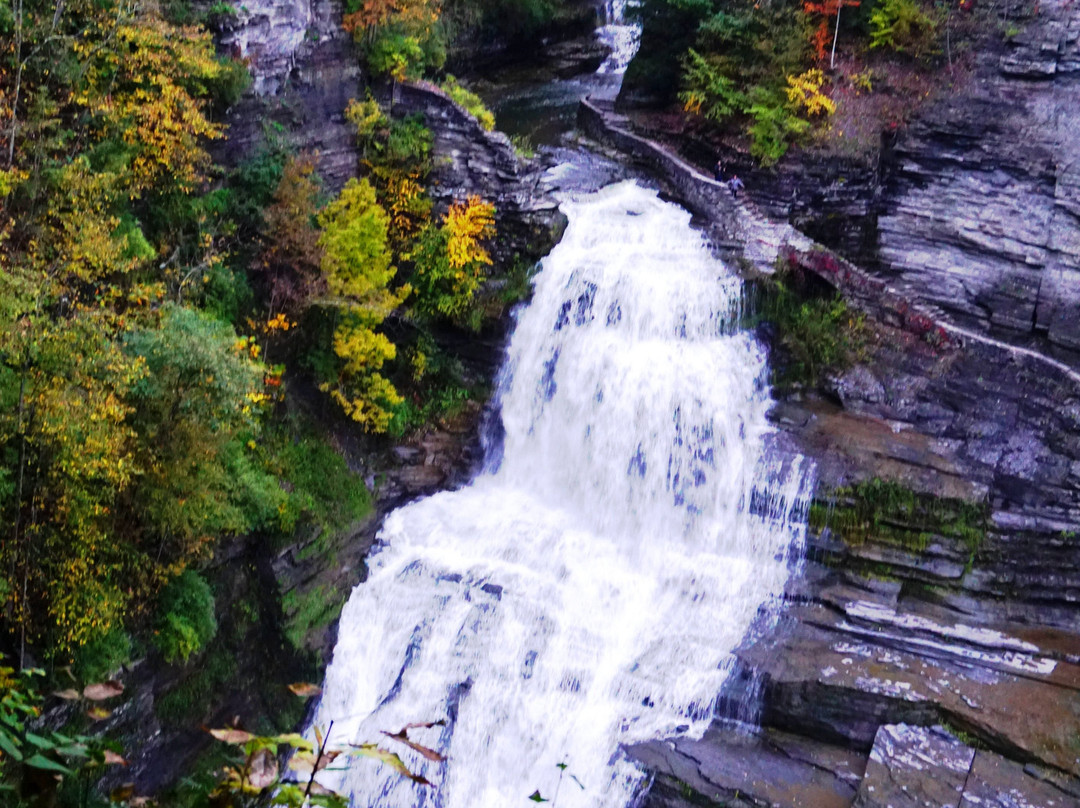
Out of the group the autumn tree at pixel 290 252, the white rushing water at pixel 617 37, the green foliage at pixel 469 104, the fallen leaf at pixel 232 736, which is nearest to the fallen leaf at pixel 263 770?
the fallen leaf at pixel 232 736

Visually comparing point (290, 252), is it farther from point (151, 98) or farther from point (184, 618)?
point (184, 618)

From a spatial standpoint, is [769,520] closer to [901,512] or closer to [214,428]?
[901,512]

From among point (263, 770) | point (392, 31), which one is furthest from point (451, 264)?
point (263, 770)

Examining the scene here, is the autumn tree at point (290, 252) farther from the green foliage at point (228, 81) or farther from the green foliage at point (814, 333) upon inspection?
the green foliage at point (814, 333)

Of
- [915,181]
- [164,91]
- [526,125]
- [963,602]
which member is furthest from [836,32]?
[164,91]

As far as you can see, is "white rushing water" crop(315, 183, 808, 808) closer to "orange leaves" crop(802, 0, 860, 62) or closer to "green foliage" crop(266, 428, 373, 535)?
"green foliage" crop(266, 428, 373, 535)

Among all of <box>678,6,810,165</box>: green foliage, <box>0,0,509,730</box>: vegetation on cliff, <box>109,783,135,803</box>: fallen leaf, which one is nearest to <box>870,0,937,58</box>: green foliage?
<box>678,6,810,165</box>: green foliage
